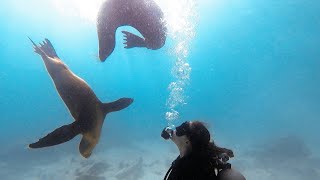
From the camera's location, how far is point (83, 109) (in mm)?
6242

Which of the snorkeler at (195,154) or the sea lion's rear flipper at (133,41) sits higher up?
the sea lion's rear flipper at (133,41)

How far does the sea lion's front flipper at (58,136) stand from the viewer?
5.70 m

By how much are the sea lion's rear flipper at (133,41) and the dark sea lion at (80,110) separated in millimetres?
1749

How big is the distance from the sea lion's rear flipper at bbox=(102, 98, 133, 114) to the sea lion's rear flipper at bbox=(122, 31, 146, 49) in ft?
5.73

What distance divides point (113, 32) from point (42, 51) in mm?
1544

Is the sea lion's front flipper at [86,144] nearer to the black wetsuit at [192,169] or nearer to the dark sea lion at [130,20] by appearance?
the dark sea lion at [130,20]

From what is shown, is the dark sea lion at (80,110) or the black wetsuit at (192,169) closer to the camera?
the black wetsuit at (192,169)

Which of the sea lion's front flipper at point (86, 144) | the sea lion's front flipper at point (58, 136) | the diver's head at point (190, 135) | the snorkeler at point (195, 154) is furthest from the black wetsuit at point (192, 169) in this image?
the sea lion's front flipper at point (86, 144)

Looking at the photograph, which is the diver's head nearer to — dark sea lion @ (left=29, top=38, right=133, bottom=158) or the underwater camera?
the underwater camera

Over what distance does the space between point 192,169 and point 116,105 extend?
2.89 m

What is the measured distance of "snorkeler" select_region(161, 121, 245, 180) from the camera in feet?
13.8

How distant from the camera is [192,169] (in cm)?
423

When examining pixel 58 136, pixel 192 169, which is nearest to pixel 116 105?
pixel 58 136

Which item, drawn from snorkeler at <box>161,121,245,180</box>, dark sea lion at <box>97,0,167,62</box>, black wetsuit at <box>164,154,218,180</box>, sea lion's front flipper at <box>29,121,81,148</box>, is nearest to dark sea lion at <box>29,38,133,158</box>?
sea lion's front flipper at <box>29,121,81,148</box>
